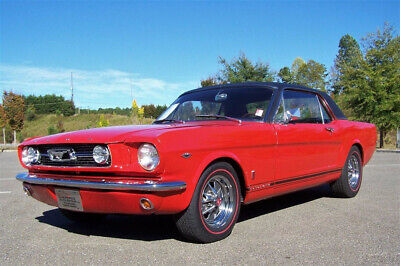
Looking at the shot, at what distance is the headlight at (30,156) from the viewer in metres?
3.83

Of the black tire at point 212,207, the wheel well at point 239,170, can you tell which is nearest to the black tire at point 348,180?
the wheel well at point 239,170

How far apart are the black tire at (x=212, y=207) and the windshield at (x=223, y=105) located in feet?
3.16

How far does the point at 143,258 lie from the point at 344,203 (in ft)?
11.0

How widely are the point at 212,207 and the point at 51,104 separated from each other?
61439 millimetres

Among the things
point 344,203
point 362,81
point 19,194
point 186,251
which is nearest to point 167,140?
point 186,251

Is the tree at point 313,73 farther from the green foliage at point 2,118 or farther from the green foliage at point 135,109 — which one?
the green foliage at point 2,118

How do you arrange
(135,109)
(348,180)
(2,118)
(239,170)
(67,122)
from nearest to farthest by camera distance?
(239,170) → (348,180) → (135,109) → (2,118) → (67,122)

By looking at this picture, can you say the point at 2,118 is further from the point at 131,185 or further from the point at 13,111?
the point at 131,185

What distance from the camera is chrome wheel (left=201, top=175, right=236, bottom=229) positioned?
351 cm

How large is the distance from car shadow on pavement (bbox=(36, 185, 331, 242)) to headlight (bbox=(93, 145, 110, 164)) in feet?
2.98

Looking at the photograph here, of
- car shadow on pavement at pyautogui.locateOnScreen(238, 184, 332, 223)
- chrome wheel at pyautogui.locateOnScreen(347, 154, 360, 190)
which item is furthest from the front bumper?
chrome wheel at pyautogui.locateOnScreen(347, 154, 360, 190)

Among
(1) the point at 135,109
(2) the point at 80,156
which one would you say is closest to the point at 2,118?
(1) the point at 135,109

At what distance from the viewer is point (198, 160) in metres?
3.26

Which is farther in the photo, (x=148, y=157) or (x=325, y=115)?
(x=325, y=115)
